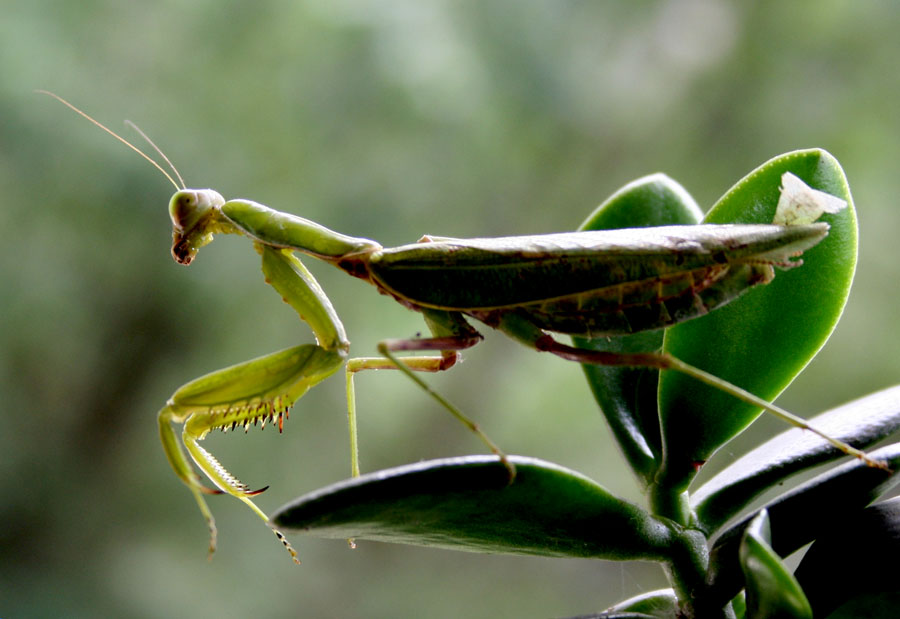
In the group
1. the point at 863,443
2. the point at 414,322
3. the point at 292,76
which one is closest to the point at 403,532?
the point at 863,443

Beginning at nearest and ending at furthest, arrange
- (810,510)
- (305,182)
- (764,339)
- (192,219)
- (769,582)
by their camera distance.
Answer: (769,582), (810,510), (764,339), (192,219), (305,182)

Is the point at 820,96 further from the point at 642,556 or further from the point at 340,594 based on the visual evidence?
the point at 340,594

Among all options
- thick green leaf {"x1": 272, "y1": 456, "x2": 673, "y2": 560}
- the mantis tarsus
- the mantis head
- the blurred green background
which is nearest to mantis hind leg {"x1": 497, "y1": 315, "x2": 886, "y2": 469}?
the mantis tarsus

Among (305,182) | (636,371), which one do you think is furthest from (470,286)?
(305,182)

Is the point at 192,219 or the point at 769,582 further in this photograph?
the point at 192,219

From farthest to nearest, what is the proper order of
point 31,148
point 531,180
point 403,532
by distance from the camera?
point 531,180 → point 31,148 → point 403,532

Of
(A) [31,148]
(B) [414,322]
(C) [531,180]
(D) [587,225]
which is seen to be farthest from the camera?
(C) [531,180]

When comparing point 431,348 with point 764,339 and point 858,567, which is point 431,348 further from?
point 858,567
